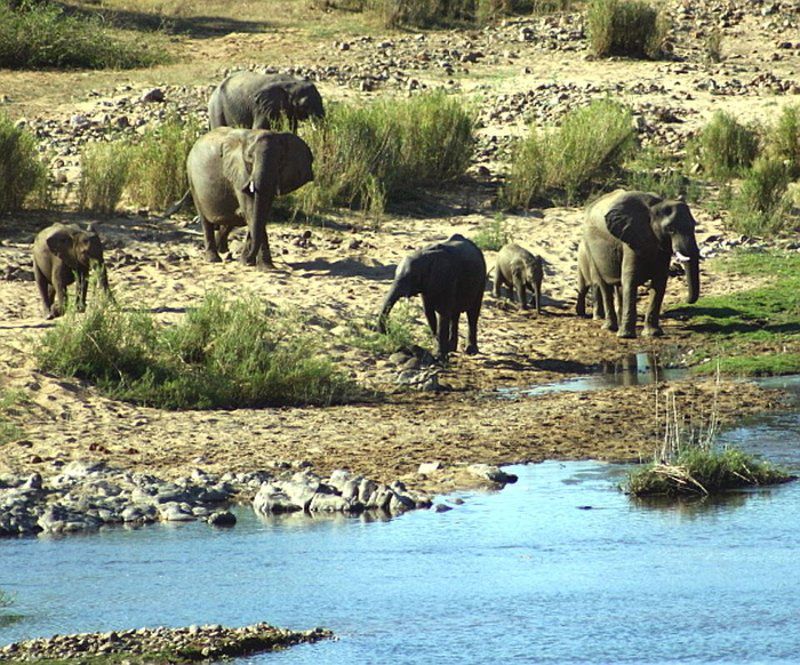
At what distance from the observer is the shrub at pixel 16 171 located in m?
20.0

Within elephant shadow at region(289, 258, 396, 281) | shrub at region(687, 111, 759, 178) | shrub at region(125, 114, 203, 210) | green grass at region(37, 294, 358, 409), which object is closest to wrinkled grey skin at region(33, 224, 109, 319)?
green grass at region(37, 294, 358, 409)

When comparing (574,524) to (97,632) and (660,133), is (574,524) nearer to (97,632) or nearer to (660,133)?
(97,632)

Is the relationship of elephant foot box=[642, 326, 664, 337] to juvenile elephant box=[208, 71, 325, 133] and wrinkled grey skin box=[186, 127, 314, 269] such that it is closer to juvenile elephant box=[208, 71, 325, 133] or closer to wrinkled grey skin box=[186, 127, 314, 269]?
wrinkled grey skin box=[186, 127, 314, 269]

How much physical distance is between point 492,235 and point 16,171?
543 cm

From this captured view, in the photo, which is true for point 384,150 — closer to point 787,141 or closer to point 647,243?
point 647,243

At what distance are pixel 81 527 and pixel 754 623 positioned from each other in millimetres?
4438

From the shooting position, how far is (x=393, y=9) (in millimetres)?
31891

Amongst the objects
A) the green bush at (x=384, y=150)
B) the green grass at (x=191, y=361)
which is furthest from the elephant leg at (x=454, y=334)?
the green bush at (x=384, y=150)

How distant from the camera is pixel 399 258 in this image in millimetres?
20047

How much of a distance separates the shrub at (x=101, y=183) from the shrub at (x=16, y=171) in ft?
1.51

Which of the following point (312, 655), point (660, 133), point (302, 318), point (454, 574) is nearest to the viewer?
point (312, 655)

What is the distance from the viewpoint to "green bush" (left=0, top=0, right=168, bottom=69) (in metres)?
28.5

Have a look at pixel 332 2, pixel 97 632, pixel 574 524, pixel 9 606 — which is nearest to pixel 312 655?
pixel 97 632

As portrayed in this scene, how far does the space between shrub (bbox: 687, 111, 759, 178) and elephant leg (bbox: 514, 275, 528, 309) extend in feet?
18.9
